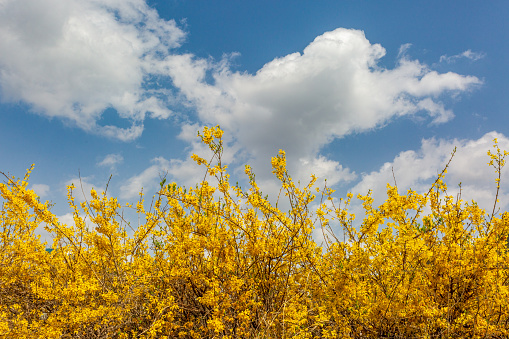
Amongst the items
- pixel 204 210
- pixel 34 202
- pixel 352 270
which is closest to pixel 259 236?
pixel 204 210

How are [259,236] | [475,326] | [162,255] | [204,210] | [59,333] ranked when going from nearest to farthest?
[475,326] → [59,333] → [259,236] → [204,210] → [162,255]

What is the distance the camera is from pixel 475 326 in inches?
136

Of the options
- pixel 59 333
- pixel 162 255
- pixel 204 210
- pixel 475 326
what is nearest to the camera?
pixel 475 326

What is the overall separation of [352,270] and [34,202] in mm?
4186

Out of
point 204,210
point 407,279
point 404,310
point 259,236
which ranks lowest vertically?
point 404,310

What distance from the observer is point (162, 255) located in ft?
15.6

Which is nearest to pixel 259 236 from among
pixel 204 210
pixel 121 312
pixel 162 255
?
pixel 204 210

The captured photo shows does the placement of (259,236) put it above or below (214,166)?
below

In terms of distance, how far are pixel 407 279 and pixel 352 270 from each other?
24.6 inches

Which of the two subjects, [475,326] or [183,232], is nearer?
[475,326]

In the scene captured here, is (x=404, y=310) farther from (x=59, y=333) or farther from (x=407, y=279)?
(x=59, y=333)

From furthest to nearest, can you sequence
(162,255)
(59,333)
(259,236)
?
(162,255), (259,236), (59,333)

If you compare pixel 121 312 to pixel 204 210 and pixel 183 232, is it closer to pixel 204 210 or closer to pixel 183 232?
pixel 183 232

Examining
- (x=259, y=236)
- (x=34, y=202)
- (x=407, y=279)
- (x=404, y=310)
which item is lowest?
(x=404, y=310)
